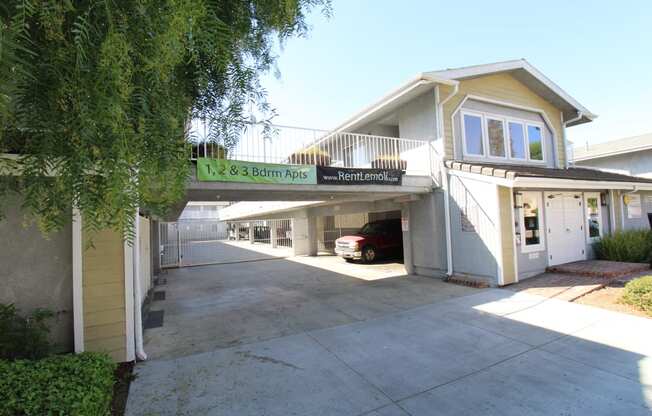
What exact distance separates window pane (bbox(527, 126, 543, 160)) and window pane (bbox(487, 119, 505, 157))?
1.49m

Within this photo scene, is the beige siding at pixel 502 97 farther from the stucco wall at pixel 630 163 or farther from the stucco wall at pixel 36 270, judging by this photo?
the stucco wall at pixel 36 270

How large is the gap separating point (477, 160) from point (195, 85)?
8.66 meters

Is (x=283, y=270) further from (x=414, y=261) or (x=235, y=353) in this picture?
(x=235, y=353)

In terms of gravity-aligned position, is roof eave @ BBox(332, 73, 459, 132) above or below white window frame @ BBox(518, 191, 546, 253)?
above

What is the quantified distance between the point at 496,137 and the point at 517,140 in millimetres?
1102

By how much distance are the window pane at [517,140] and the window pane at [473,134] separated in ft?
4.69

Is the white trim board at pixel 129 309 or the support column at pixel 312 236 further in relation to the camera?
the support column at pixel 312 236

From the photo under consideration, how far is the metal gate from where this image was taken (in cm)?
1454

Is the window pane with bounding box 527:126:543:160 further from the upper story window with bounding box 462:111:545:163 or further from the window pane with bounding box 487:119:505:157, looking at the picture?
the window pane with bounding box 487:119:505:157

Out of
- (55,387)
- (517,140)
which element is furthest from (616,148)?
(55,387)

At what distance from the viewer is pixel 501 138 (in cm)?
999

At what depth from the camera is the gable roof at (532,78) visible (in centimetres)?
888

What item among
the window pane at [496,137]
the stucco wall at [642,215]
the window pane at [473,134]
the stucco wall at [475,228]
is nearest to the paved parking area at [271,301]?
the stucco wall at [475,228]

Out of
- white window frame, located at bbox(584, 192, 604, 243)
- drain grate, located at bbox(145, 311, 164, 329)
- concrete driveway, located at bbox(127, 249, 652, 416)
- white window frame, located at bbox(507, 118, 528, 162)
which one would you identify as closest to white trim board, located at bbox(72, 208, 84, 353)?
concrete driveway, located at bbox(127, 249, 652, 416)
